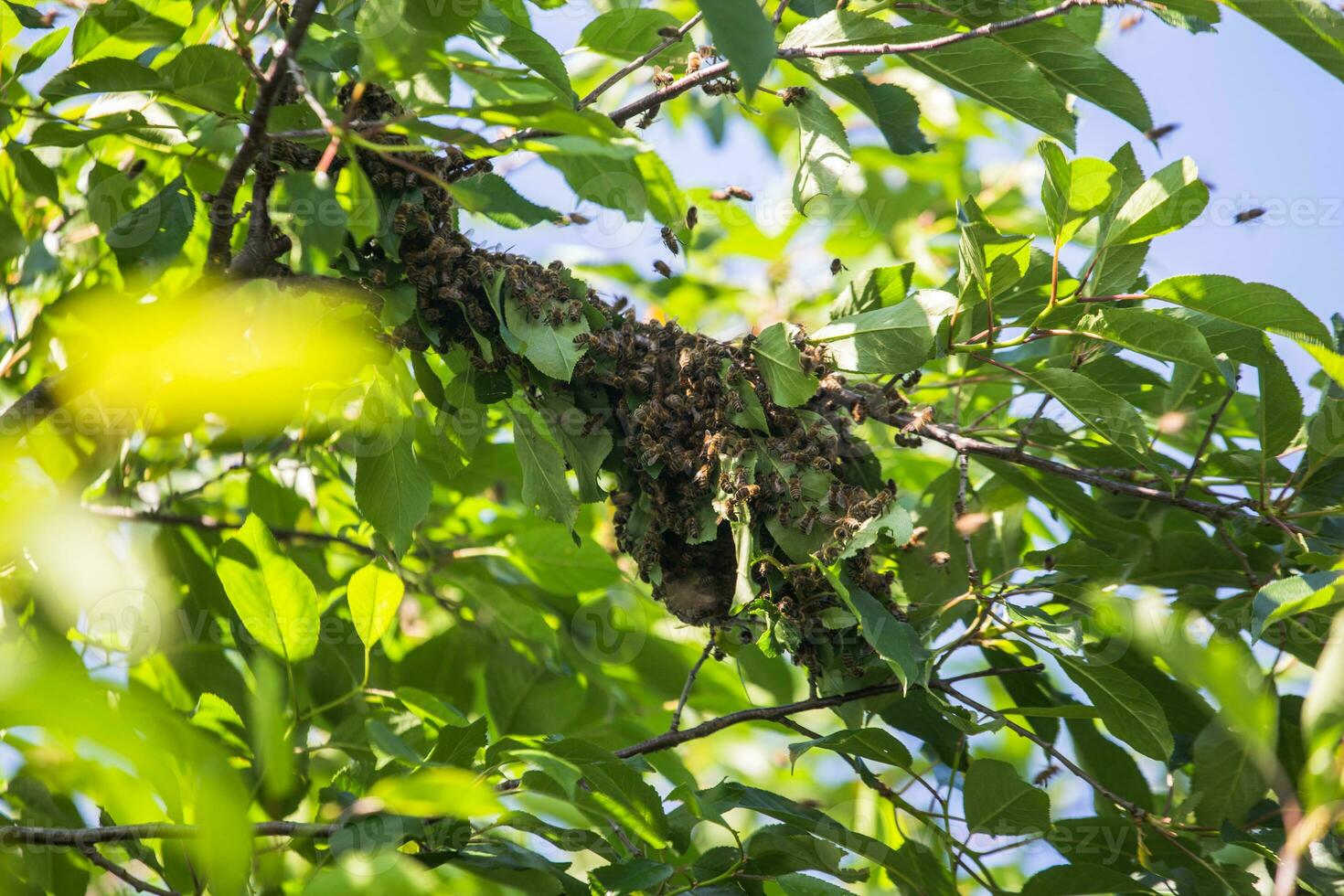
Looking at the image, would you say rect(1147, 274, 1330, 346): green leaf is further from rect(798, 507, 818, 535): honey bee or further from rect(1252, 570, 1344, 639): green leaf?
rect(798, 507, 818, 535): honey bee

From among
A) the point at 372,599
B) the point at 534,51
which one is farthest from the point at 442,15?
the point at 372,599

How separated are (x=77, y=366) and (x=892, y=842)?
1.37m

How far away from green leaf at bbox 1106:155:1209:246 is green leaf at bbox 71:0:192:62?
3.91 ft

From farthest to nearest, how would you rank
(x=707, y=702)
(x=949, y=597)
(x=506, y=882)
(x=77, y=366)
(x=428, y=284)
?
(x=707, y=702) → (x=949, y=597) → (x=77, y=366) → (x=428, y=284) → (x=506, y=882)

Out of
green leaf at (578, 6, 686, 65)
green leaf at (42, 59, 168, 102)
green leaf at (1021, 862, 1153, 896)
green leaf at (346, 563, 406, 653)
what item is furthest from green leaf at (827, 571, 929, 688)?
green leaf at (42, 59, 168, 102)

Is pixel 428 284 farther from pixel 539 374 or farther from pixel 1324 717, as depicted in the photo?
pixel 1324 717

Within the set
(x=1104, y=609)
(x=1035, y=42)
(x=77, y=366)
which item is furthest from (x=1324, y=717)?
(x=77, y=366)

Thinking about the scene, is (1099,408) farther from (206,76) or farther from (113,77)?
(113,77)

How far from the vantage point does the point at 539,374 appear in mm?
1312

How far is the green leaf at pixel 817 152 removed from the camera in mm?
1351

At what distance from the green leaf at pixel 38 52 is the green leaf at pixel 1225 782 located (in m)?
1.77

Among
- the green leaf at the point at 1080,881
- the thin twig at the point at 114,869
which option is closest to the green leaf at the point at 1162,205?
the green leaf at the point at 1080,881

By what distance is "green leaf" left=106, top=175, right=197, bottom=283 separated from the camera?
1.28 m

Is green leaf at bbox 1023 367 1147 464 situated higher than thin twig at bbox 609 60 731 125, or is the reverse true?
thin twig at bbox 609 60 731 125
